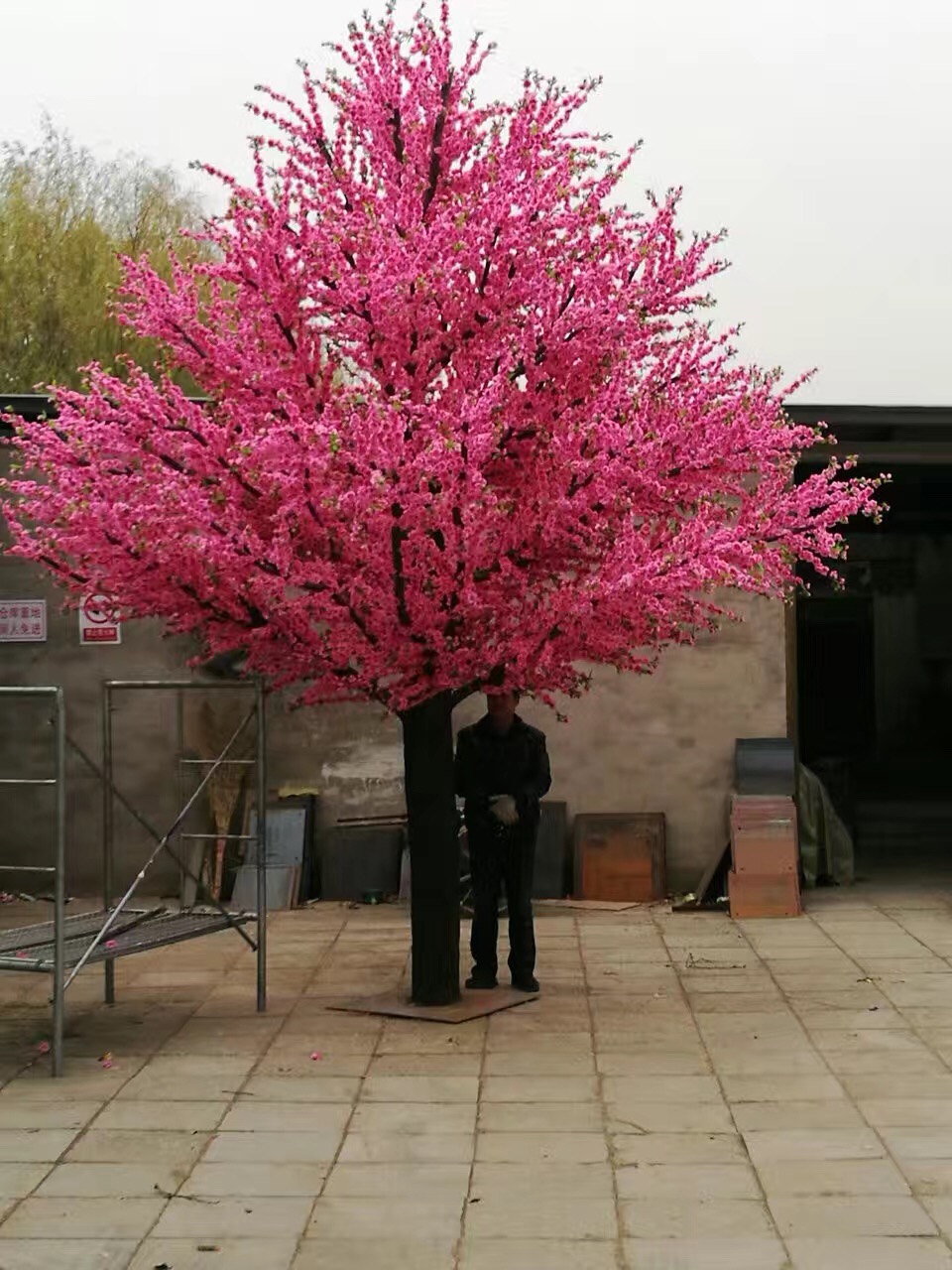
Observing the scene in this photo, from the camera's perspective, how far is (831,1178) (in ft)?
19.4

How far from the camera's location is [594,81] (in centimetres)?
830

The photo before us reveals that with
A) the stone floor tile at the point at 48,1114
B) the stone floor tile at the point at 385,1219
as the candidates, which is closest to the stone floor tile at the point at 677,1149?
the stone floor tile at the point at 385,1219

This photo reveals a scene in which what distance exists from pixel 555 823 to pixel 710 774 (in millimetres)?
1288

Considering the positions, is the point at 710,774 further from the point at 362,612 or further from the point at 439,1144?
the point at 439,1144

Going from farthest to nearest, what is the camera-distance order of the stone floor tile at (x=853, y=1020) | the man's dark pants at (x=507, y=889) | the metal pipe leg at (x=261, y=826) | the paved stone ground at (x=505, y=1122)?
the man's dark pants at (x=507, y=889) → the metal pipe leg at (x=261, y=826) → the stone floor tile at (x=853, y=1020) → the paved stone ground at (x=505, y=1122)

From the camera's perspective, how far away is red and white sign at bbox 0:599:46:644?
526 inches

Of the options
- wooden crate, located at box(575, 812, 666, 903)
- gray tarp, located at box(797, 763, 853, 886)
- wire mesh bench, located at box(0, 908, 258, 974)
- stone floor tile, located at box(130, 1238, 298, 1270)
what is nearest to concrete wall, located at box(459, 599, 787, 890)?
wooden crate, located at box(575, 812, 666, 903)

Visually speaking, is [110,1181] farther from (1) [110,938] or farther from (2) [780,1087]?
(2) [780,1087]

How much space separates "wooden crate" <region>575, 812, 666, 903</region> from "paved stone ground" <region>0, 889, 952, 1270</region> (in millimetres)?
2222

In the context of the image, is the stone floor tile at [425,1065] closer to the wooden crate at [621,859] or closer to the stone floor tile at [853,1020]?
the stone floor tile at [853,1020]

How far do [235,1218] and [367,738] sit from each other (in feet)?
26.3

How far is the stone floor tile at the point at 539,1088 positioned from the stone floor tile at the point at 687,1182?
3.49ft

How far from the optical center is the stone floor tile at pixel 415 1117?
261 inches

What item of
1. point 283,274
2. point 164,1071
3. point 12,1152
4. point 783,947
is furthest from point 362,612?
point 783,947
